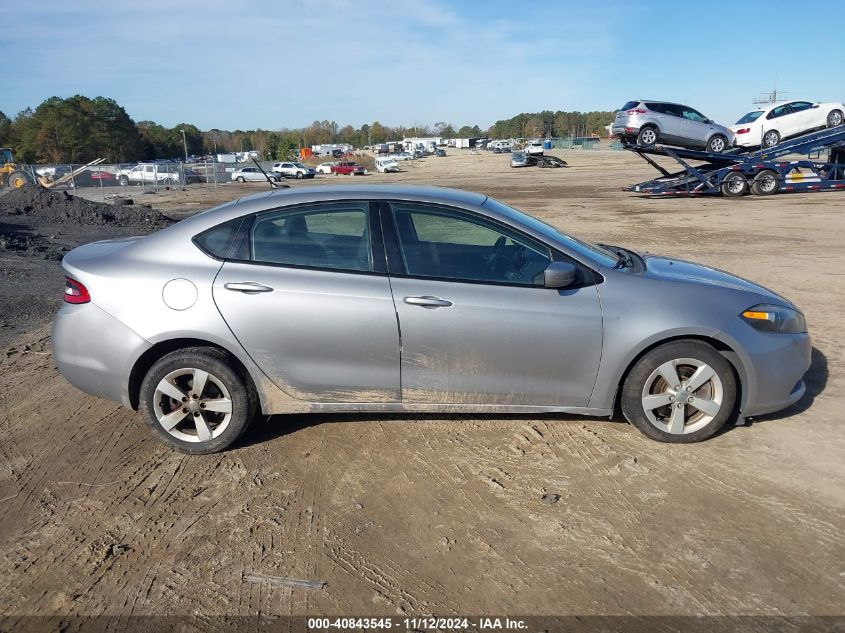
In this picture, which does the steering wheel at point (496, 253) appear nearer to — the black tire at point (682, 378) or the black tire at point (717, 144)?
the black tire at point (682, 378)

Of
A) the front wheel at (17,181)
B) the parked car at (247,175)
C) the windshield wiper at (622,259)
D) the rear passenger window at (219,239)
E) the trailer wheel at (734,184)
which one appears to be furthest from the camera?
the parked car at (247,175)

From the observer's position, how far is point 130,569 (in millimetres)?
2971

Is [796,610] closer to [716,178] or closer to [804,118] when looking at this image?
[716,178]

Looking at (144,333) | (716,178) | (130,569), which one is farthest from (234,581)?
(716,178)

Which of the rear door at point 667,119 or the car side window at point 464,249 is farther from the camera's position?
the rear door at point 667,119

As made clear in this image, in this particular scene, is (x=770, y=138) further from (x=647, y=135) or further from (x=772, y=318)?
(x=772, y=318)

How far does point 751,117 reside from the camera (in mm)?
23875

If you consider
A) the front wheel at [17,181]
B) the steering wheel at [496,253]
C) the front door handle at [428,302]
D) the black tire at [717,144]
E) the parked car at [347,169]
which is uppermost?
the black tire at [717,144]

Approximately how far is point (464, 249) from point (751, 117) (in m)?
24.4

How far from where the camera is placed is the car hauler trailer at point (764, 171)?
2230 centimetres

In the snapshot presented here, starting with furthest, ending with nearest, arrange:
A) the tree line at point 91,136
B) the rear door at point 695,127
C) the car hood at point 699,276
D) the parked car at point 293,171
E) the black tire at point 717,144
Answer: the tree line at point 91,136 → the parked car at point 293,171 → the black tire at point 717,144 → the rear door at point 695,127 → the car hood at point 699,276

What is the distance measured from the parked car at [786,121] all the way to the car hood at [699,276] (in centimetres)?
2261

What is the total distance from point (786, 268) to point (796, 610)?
8159 millimetres

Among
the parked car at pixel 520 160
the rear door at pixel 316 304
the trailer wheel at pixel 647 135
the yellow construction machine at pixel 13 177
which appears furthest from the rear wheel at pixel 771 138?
the parked car at pixel 520 160
